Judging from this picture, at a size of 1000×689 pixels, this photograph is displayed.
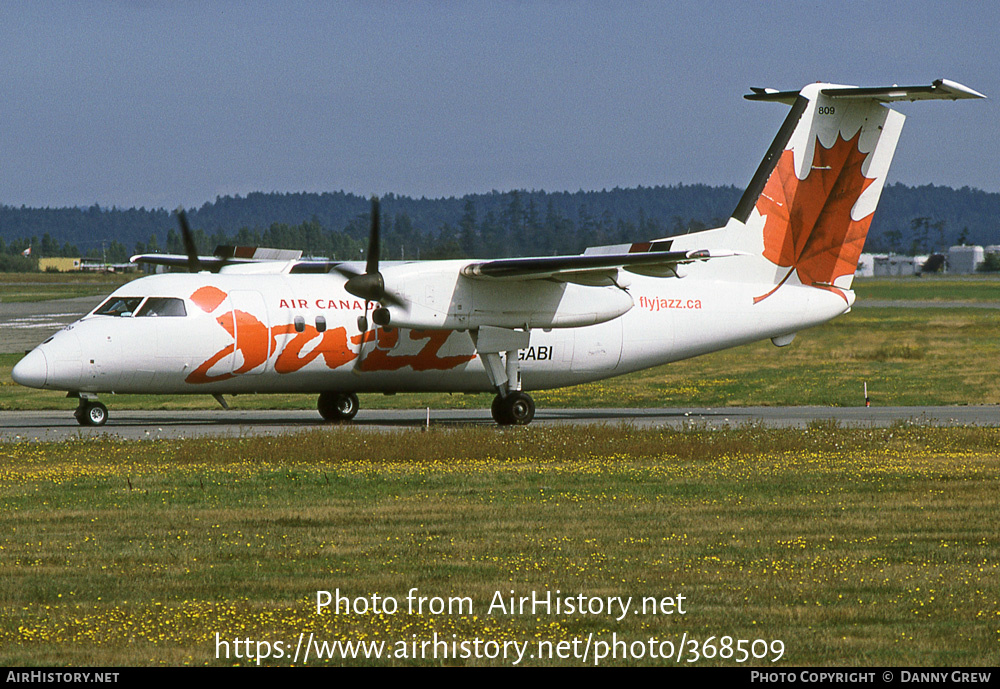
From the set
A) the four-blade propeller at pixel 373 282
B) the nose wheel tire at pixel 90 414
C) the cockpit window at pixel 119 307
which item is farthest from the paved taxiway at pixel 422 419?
the four-blade propeller at pixel 373 282

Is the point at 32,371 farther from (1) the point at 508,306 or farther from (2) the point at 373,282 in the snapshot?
(1) the point at 508,306

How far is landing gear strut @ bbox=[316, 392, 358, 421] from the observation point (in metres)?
26.4

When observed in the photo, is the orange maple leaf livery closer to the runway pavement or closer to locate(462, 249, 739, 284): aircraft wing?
locate(462, 249, 739, 284): aircraft wing

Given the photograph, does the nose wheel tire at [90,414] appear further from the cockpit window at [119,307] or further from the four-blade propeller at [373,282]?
the four-blade propeller at [373,282]

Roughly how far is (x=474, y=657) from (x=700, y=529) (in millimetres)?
5444

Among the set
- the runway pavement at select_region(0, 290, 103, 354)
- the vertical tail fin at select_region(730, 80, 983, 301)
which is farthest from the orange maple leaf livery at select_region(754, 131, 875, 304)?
the runway pavement at select_region(0, 290, 103, 354)

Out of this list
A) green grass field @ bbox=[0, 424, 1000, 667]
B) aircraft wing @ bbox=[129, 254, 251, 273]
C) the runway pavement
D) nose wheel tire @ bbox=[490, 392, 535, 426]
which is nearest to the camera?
green grass field @ bbox=[0, 424, 1000, 667]

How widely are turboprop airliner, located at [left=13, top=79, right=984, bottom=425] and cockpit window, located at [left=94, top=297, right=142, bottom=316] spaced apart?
0.04m

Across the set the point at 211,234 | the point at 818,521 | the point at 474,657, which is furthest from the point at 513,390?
the point at 474,657

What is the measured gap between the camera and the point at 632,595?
9.90m

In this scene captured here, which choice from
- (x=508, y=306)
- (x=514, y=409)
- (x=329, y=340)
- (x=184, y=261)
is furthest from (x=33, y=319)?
(x=508, y=306)

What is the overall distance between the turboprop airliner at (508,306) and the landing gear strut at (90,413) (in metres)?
0.03

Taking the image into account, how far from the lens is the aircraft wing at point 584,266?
73.2 ft
